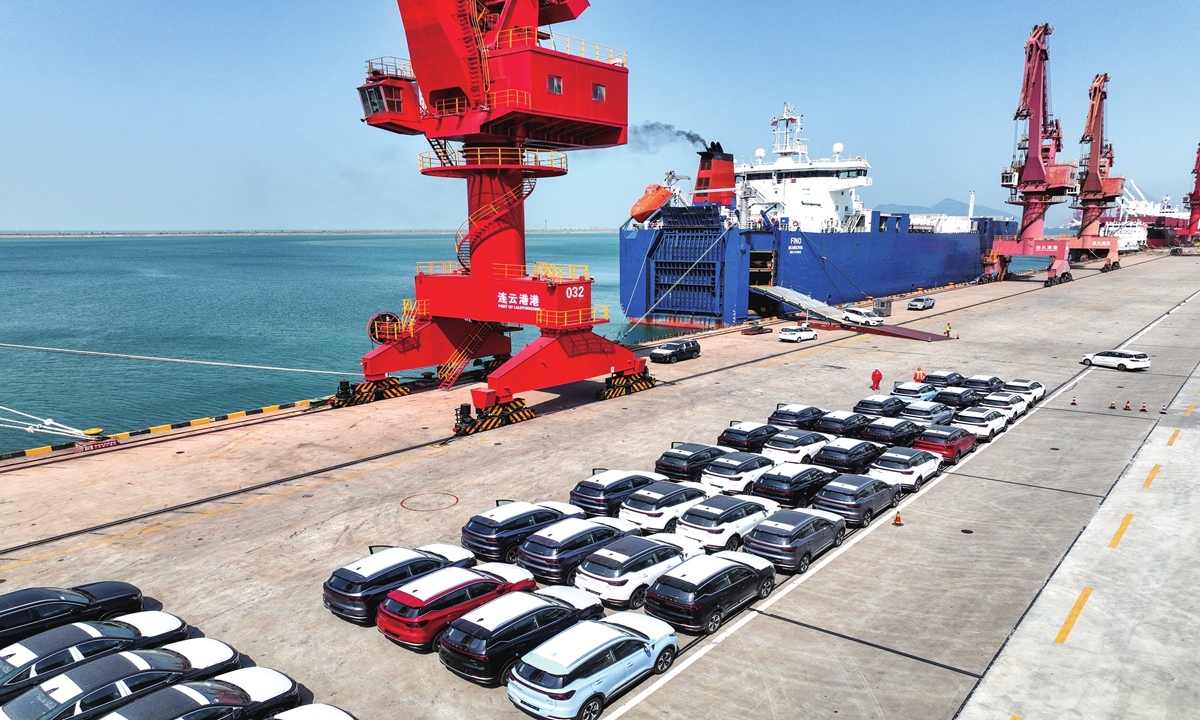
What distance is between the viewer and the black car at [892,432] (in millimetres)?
22938

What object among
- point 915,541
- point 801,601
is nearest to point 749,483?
point 915,541

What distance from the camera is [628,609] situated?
44.4 ft

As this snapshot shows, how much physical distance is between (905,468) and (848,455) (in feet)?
5.32

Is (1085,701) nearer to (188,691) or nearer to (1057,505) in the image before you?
(1057,505)

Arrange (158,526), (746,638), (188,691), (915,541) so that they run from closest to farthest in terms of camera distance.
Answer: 1. (188,691)
2. (746,638)
3. (915,541)
4. (158,526)

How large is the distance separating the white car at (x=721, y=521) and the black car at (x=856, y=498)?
1.78 m

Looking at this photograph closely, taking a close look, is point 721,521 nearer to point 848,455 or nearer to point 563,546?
point 563,546

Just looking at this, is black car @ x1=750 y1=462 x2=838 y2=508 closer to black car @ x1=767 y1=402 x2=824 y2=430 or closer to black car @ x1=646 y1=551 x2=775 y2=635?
black car @ x1=646 y1=551 x2=775 y2=635

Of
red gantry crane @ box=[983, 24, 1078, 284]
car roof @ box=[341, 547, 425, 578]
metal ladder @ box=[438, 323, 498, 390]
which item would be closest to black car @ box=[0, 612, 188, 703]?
car roof @ box=[341, 547, 425, 578]

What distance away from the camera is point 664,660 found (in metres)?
11.5

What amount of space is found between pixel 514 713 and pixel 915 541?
A: 33.4ft

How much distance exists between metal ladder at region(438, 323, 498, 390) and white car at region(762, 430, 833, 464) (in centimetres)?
1651

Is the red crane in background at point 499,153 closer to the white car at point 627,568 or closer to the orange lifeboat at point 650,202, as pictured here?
the white car at point 627,568

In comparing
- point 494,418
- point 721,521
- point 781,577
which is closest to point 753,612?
point 781,577
